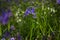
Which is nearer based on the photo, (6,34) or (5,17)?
(6,34)

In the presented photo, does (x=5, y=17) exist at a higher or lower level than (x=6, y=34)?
higher

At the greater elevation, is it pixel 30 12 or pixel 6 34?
pixel 30 12

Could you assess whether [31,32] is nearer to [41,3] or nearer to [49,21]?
[49,21]

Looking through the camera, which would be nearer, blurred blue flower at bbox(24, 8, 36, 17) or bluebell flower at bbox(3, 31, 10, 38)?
bluebell flower at bbox(3, 31, 10, 38)

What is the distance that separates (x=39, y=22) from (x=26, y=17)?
17 cm

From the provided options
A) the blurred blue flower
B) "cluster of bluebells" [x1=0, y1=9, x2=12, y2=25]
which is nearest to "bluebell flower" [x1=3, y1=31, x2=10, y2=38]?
"cluster of bluebells" [x1=0, y1=9, x2=12, y2=25]

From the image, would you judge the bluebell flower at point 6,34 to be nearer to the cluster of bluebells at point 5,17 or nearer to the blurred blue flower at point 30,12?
the cluster of bluebells at point 5,17

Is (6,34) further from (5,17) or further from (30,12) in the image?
(30,12)

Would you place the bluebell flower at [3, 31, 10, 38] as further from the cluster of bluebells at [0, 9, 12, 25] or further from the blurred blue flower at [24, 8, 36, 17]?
the blurred blue flower at [24, 8, 36, 17]

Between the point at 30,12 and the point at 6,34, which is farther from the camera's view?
the point at 30,12

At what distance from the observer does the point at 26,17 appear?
2.32 meters

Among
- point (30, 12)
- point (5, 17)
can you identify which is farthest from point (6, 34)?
point (30, 12)

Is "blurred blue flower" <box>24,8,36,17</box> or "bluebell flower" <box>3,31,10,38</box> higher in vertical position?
"blurred blue flower" <box>24,8,36,17</box>

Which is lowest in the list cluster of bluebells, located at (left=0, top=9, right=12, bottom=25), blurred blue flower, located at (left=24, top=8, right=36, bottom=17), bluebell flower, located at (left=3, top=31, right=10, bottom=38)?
bluebell flower, located at (left=3, top=31, right=10, bottom=38)
